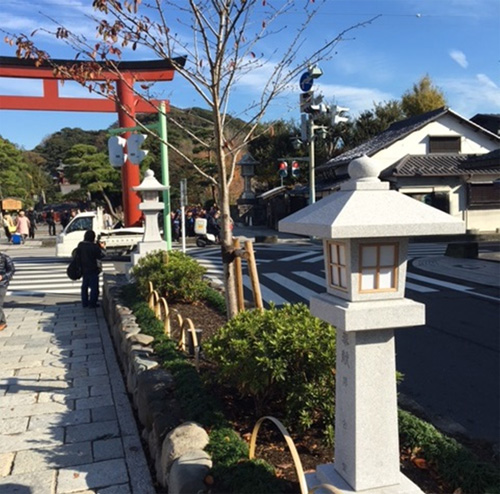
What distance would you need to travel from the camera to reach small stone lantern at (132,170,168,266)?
1065cm

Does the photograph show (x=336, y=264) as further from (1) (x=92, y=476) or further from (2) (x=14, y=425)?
(2) (x=14, y=425)

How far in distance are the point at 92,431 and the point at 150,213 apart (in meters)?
6.90

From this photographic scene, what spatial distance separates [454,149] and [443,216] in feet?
86.9

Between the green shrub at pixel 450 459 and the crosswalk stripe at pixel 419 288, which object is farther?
the crosswalk stripe at pixel 419 288

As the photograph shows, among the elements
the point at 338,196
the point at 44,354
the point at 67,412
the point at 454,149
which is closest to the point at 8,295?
the point at 44,354

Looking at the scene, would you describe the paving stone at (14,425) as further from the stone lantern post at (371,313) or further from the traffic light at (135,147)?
the traffic light at (135,147)

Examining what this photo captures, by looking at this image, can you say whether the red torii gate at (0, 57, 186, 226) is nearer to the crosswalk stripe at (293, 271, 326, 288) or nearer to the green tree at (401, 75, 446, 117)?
the crosswalk stripe at (293, 271, 326, 288)

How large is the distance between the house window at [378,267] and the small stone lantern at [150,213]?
8412 millimetres

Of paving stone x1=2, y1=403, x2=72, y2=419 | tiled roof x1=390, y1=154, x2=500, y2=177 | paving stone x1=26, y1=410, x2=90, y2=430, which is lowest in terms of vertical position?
paving stone x1=26, y1=410, x2=90, y2=430

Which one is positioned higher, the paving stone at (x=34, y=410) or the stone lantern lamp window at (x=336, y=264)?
the stone lantern lamp window at (x=336, y=264)

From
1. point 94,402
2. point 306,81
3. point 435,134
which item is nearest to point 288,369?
point 94,402

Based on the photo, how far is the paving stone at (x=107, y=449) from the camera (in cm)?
398

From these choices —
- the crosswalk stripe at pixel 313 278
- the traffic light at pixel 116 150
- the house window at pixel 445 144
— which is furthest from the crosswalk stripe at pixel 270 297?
the house window at pixel 445 144

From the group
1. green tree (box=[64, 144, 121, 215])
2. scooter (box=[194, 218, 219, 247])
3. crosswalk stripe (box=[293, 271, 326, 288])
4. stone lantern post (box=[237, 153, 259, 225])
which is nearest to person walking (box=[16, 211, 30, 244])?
green tree (box=[64, 144, 121, 215])
